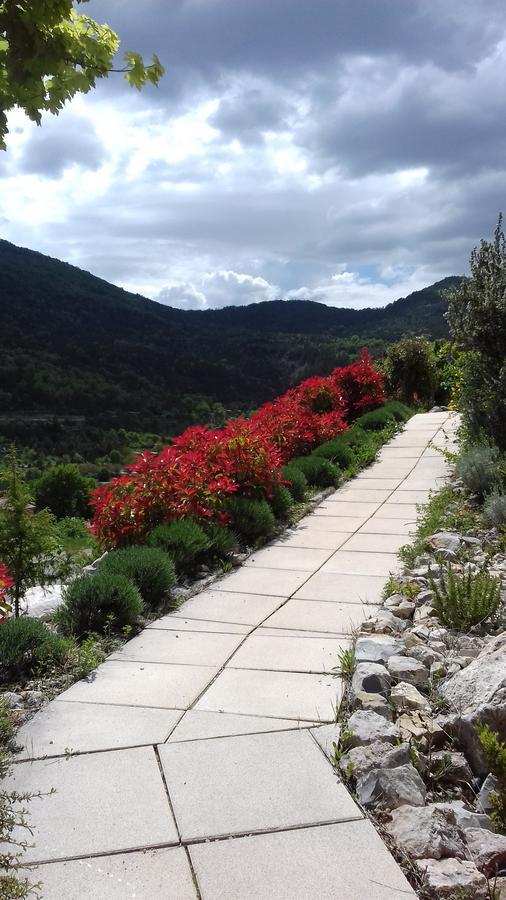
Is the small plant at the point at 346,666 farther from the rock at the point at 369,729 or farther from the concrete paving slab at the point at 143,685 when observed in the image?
the concrete paving slab at the point at 143,685

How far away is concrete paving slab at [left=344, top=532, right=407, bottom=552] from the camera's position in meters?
5.08

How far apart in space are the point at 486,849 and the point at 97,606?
2.26 m

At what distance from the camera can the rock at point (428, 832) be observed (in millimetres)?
1870

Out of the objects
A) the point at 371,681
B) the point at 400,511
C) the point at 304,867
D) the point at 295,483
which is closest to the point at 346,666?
the point at 371,681

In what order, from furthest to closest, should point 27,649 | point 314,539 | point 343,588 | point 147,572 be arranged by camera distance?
point 314,539 < point 343,588 < point 147,572 < point 27,649

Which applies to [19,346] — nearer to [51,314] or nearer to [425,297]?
[51,314]

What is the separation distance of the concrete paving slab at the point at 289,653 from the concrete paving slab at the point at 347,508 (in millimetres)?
2964

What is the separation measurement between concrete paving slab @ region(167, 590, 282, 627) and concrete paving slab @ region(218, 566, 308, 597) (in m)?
0.09

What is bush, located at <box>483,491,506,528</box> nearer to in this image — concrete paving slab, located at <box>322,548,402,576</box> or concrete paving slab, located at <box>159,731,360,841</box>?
concrete paving slab, located at <box>322,548,402,576</box>

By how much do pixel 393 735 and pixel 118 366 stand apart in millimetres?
37178

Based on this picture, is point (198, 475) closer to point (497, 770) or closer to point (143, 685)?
point (143, 685)

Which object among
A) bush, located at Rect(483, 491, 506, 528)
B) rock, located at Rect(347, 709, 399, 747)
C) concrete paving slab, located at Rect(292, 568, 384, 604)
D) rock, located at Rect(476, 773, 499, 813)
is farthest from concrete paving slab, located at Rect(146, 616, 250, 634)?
bush, located at Rect(483, 491, 506, 528)

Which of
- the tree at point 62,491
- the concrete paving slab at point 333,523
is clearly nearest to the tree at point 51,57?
the concrete paving slab at point 333,523

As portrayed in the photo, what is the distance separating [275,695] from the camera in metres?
2.79
